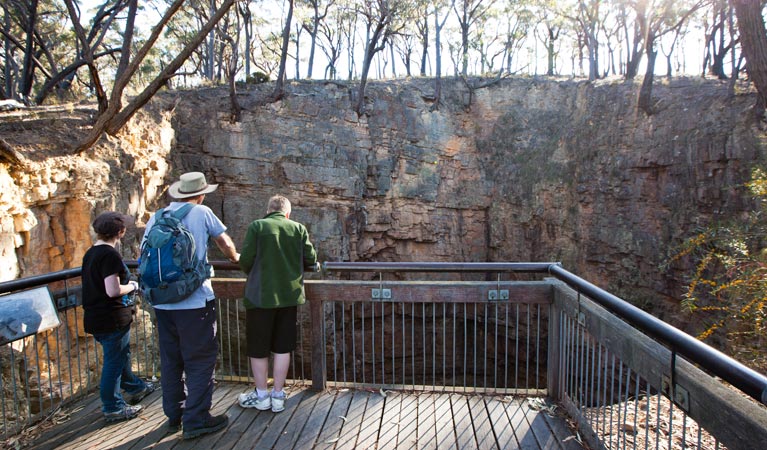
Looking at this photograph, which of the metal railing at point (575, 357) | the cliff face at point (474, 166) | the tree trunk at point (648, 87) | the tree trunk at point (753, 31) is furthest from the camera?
the tree trunk at point (648, 87)

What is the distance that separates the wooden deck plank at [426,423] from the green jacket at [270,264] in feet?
Result: 4.47

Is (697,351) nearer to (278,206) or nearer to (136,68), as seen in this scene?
(278,206)

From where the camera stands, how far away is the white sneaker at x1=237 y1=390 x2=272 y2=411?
3465mm

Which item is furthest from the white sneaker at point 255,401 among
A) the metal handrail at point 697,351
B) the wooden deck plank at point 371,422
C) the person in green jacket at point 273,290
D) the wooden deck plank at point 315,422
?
the metal handrail at point 697,351

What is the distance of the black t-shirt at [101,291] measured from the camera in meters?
3.12

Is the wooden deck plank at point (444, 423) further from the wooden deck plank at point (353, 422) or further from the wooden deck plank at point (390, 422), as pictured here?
the wooden deck plank at point (353, 422)

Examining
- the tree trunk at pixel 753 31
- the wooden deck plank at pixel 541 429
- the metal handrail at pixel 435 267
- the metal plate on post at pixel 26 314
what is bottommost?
the wooden deck plank at pixel 541 429

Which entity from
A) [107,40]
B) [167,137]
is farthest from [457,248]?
[107,40]

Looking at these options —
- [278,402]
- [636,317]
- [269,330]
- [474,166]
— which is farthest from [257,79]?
[636,317]

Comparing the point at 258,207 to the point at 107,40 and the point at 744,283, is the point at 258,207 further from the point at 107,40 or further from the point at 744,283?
the point at 107,40

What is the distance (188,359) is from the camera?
303cm

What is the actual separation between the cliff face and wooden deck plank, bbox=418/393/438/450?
800 cm

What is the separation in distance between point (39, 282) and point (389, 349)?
13.8 m

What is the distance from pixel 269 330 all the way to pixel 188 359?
24.3 inches
